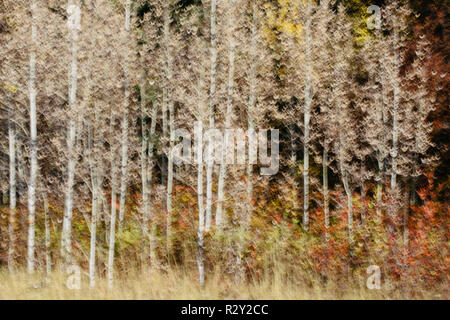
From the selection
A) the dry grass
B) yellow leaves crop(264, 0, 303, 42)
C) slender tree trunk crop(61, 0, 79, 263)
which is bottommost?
the dry grass

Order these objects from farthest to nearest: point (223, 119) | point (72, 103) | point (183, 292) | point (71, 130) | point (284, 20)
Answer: point (284, 20) < point (223, 119) < point (71, 130) < point (72, 103) < point (183, 292)

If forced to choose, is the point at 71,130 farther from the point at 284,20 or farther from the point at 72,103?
the point at 284,20

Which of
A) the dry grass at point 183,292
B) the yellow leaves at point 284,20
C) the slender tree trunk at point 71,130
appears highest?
the yellow leaves at point 284,20

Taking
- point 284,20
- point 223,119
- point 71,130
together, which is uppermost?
point 284,20

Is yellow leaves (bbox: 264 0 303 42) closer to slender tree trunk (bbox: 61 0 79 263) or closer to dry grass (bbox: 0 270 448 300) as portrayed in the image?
slender tree trunk (bbox: 61 0 79 263)

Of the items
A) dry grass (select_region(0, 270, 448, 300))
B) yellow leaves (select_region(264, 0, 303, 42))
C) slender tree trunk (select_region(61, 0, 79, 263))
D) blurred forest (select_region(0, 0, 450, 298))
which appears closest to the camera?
dry grass (select_region(0, 270, 448, 300))

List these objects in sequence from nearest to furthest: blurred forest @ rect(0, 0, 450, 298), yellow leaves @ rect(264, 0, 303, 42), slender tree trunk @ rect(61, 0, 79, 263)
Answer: slender tree trunk @ rect(61, 0, 79, 263)
blurred forest @ rect(0, 0, 450, 298)
yellow leaves @ rect(264, 0, 303, 42)

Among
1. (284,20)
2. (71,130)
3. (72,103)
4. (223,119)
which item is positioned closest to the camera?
(72,103)

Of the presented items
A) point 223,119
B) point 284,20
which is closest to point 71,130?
point 223,119

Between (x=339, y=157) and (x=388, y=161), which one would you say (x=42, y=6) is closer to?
(x=339, y=157)

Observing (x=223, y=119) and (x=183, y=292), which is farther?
(x=223, y=119)

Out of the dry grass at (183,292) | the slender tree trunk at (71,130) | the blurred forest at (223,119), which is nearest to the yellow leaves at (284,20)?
the blurred forest at (223,119)

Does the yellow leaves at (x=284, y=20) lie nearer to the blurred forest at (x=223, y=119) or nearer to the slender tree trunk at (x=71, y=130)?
the blurred forest at (x=223, y=119)

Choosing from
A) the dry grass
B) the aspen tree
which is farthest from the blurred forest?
the dry grass
